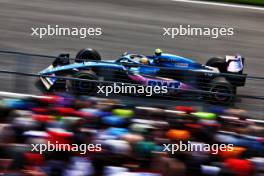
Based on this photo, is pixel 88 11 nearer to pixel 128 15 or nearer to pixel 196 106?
pixel 128 15

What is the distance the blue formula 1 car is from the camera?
10.4 metres

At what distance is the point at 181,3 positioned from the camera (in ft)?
62.7

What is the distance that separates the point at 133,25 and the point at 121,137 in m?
9.42

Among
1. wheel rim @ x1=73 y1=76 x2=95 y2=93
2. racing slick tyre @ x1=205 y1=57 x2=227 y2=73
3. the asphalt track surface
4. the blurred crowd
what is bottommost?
the blurred crowd

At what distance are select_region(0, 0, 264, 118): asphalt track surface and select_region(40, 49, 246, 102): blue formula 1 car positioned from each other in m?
0.46

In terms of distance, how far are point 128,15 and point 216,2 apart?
3342 millimetres

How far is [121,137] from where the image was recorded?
7.70 meters

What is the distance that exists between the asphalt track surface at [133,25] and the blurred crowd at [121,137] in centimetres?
338

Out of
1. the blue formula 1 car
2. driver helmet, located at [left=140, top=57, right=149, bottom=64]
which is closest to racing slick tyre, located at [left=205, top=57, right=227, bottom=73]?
the blue formula 1 car

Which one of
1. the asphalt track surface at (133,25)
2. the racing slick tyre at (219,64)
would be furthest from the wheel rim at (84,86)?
the racing slick tyre at (219,64)

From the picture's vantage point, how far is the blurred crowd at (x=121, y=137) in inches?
285

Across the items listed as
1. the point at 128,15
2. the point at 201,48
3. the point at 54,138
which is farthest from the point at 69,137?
the point at 128,15

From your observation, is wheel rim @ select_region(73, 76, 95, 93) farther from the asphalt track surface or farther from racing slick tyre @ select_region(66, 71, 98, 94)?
the asphalt track surface

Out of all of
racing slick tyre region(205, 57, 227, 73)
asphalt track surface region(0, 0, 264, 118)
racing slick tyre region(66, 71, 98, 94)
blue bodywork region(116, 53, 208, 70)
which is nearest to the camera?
racing slick tyre region(66, 71, 98, 94)
